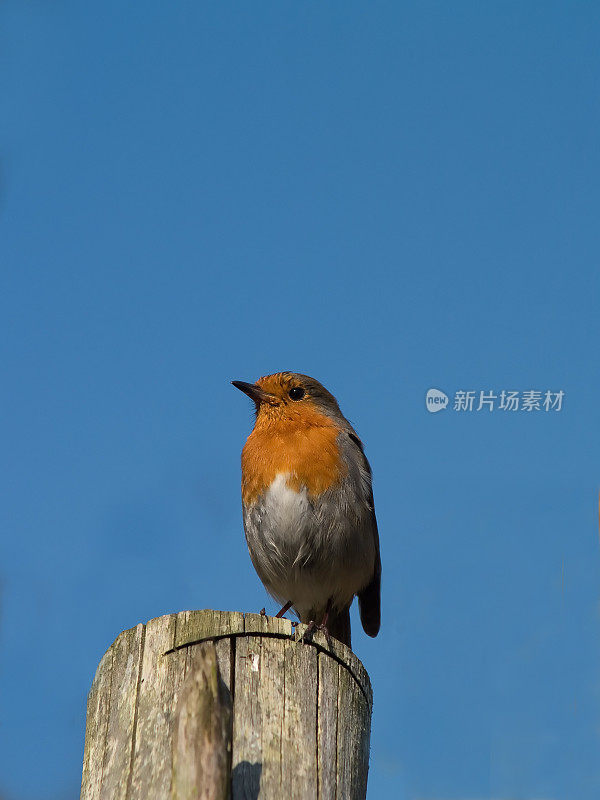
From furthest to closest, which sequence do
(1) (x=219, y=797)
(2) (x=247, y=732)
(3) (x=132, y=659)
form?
(3) (x=132, y=659) → (2) (x=247, y=732) → (1) (x=219, y=797)

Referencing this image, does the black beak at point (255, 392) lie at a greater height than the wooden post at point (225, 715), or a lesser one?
greater

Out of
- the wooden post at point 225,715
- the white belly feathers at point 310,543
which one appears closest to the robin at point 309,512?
the white belly feathers at point 310,543

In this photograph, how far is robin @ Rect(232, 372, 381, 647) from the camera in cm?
605

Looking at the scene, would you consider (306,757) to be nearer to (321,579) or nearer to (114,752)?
(114,752)

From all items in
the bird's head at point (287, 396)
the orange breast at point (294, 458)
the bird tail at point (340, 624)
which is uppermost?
the bird's head at point (287, 396)

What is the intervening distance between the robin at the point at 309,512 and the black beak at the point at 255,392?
0.07ft

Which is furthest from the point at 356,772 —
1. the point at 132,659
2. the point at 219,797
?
the point at 132,659

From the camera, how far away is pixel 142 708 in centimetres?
314

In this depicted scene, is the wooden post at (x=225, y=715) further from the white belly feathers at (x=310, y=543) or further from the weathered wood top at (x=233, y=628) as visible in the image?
the white belly feathers at (x=310, y=543)

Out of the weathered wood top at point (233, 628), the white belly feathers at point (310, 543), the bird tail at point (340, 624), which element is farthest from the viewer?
the bird tail at point (340, 624)

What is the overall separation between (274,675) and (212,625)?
277 millimetres

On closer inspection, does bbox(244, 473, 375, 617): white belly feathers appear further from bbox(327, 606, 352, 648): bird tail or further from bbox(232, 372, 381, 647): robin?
bbox(327, 606, 352, 648): bird tail

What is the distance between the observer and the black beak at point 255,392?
6789mm

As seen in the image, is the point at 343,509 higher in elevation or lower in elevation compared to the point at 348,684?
higher
